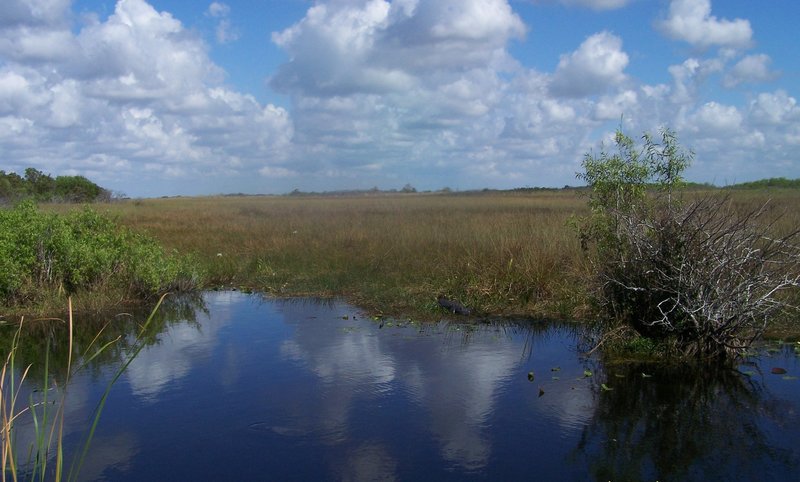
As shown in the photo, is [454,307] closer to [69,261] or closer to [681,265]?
[681,265]

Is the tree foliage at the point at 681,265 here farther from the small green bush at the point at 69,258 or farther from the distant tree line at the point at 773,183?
the distant tree line at the point at 773,183

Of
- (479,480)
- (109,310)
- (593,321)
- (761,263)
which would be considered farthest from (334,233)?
(479,480)

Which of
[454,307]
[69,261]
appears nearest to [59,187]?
[69,261]

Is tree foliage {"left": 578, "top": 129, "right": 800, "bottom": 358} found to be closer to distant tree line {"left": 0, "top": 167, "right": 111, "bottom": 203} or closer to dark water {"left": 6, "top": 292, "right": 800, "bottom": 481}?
dark water {"left": 6, "top": 292, "right": 800, "bottom": 481}

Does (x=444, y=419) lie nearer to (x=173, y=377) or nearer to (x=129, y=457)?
(x=129, y=457)

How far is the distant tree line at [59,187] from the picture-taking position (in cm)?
4203

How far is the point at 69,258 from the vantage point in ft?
36.4

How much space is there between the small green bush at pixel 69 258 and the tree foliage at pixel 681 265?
8.18m

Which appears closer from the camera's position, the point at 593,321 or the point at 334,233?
the point at 593,321

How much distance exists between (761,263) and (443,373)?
160 inches

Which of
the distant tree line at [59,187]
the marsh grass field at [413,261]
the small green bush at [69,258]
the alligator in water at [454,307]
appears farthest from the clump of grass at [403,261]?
the distant tree line at [59,187]

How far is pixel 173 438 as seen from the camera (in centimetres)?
590

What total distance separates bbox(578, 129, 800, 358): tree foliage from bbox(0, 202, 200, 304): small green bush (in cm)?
818

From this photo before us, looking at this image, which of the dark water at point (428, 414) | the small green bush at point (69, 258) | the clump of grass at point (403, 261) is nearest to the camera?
the dark water at point (428, 414)
